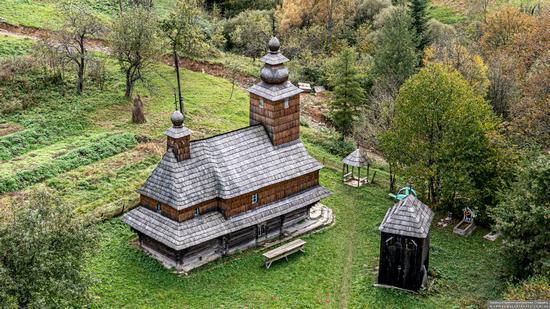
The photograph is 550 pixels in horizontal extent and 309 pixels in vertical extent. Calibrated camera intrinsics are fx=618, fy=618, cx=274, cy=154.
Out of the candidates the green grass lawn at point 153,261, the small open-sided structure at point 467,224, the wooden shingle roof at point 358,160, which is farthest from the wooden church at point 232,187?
the small open-sided structure at point 467,224

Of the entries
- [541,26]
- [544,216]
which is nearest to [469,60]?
[541,26]

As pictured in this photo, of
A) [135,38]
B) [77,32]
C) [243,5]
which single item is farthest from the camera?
[243,5]

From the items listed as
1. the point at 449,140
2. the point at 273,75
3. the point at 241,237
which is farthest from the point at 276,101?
the point at 449,140

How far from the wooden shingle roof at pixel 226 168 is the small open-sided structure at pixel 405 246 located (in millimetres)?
6942

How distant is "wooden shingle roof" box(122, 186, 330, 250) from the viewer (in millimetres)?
30094

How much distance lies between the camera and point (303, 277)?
31.1 metres

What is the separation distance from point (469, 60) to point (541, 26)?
20.7 ft

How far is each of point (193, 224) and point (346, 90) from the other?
19251mm

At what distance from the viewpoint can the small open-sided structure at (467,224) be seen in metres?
35.5

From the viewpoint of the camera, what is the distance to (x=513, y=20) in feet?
184

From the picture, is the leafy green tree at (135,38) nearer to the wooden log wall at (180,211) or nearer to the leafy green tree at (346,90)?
the leafy green tree at (346,90)

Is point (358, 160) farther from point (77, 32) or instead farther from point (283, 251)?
point (77, 32)

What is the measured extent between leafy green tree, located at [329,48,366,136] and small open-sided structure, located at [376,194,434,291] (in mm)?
17193

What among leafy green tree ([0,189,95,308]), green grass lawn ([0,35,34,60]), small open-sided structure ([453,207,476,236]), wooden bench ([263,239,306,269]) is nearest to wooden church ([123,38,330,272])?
wooden bench ([263,239,306,269])
